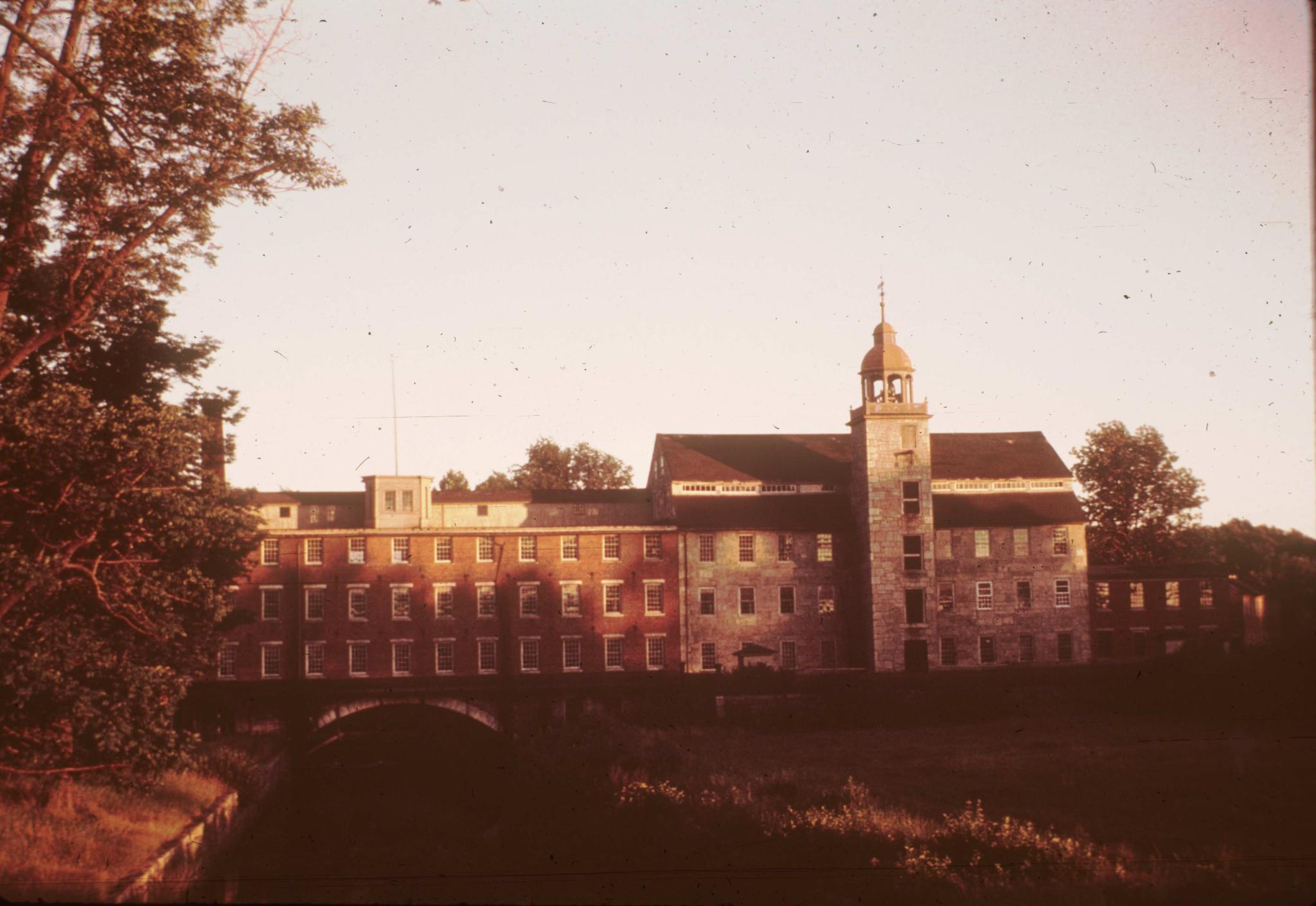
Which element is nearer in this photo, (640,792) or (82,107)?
(82,107)

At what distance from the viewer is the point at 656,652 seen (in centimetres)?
5797

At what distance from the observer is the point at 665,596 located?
58562 mm

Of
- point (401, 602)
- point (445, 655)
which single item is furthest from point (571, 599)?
point (401, 602)

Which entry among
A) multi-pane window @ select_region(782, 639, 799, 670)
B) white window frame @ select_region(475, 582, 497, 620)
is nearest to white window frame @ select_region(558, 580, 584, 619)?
white window frame @ select_region(475, 582, 497, 620)

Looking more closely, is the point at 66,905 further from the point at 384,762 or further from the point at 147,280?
the point at 384,762

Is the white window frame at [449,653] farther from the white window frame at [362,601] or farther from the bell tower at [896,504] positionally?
the bell tower at [896,504]

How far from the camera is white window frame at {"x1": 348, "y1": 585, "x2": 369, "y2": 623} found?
5519 centimetres

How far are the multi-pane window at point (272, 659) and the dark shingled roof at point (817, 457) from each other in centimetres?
2160

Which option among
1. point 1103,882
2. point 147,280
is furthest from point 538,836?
point 147,280

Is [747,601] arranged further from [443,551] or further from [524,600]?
[443,551]

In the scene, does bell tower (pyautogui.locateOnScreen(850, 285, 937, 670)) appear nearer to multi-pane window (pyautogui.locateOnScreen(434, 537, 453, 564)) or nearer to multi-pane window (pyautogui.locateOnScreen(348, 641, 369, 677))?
multi-pane window (pyautogui.locateOnScreen(434, 537, 453, 564))

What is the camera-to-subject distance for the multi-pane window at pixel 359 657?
55.0 m

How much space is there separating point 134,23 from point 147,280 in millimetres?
5655

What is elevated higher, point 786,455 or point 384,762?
point 786,455
